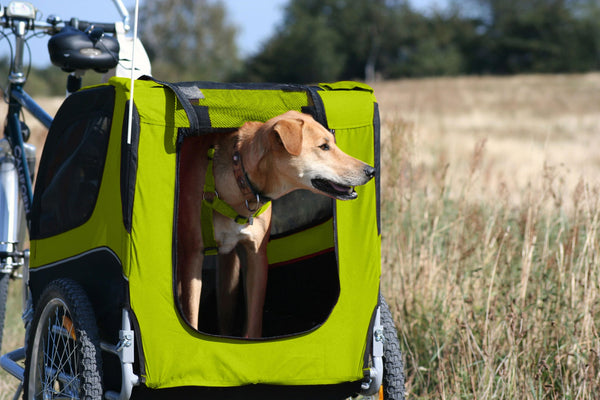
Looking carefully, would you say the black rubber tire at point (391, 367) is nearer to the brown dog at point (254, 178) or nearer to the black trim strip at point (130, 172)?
the brown dog at point (254, 178)

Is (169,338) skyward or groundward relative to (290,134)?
groundward

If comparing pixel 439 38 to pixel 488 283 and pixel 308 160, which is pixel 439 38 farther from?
pixel 308 160

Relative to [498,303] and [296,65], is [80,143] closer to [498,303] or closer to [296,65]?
[498,303]

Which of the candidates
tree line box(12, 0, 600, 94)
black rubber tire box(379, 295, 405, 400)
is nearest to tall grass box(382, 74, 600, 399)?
black rubber tire box(379, 295, 405, 400)

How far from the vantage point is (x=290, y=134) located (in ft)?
8.58

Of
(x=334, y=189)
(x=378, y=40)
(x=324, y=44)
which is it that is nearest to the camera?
(x=334, y=189)

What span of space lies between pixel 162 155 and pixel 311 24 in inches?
1739

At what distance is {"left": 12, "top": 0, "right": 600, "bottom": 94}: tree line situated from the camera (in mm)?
43156

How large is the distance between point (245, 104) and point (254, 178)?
412 mm

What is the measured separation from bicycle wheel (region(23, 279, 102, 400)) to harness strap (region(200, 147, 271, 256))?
0.58 meters

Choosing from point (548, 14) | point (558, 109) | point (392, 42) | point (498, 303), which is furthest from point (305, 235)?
point (548, 14)

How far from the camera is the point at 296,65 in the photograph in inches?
1645

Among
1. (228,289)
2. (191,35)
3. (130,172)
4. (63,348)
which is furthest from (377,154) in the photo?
(191,35)

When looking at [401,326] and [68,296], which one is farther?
[401,326]
